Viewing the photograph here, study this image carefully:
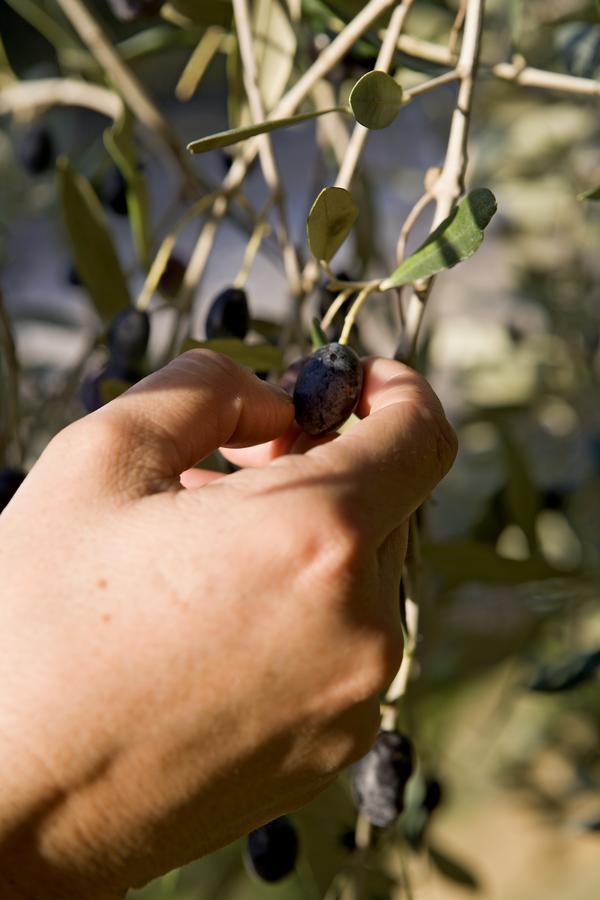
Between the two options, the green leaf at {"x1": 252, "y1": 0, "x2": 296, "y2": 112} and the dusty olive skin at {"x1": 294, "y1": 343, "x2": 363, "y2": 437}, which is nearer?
the dusty olive skin at {"x1": 294, "y1": 343, "x2": 363, "y2": 437}

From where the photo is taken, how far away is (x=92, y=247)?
883 mm

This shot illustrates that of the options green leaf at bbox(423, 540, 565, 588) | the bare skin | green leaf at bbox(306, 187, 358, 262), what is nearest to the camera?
the bare skin

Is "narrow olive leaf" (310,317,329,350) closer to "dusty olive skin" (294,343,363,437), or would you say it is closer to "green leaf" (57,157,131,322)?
"dusty olive skin" (294,343,363,437)

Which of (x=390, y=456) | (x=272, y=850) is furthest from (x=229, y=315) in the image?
(x=272, y=850)

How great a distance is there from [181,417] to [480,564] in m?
0.49

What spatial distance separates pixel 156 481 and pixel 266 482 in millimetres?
64

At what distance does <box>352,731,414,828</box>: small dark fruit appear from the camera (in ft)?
2.22

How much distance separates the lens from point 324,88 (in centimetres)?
101

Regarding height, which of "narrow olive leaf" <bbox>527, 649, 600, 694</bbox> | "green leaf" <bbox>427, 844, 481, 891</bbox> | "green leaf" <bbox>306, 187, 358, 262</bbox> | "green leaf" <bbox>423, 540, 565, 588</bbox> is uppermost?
"green leaf" <bbox>306, 187, 358, 262</bbox>

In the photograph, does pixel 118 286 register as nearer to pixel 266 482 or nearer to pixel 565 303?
pixel 266 482

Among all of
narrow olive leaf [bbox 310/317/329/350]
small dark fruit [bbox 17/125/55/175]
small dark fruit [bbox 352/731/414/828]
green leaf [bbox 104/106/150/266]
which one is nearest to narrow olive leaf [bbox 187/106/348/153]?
narrow olive leaf [bbox 310/317/329/350]

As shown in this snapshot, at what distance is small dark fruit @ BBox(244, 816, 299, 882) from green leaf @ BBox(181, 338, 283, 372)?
0.35m

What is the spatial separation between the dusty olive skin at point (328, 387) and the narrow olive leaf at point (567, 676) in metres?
0.43

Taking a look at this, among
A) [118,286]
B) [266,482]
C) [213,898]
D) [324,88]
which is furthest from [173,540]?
[213,898]
